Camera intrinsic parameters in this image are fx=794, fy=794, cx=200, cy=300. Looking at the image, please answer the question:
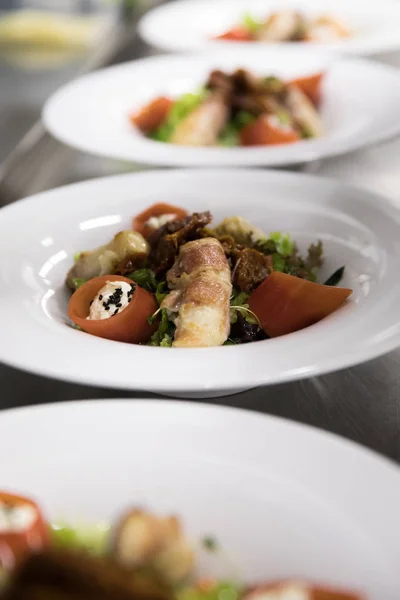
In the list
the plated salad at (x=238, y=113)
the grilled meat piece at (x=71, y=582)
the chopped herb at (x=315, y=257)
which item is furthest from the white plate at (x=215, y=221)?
the plated salad at (x=238, y=113)

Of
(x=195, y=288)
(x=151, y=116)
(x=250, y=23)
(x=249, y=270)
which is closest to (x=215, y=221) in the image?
(x=249, y=270)

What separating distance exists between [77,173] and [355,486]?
1605 millimetres

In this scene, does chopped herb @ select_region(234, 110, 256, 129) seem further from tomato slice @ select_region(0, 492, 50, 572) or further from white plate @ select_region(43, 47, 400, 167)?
tomato slice @ select_region(0, 492, 50, 572)

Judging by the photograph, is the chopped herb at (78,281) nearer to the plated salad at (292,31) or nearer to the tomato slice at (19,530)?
the tomato slice at (19,530)

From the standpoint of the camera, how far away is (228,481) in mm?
961

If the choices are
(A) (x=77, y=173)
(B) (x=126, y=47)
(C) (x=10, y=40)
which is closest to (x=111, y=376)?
(A) (x=77, y=173)

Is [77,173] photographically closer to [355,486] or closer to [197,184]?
[197,184]

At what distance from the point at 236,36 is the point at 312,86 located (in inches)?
37.8

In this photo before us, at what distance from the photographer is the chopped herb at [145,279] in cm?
158

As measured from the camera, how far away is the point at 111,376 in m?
1.17

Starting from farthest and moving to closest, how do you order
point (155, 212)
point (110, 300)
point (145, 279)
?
point (155, 212) → point (145, 279) → point (110, 300)

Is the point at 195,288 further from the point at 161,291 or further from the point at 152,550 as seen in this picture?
the point at 152,550

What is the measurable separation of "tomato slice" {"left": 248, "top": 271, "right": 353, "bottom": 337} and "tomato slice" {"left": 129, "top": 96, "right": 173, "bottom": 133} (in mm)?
1343

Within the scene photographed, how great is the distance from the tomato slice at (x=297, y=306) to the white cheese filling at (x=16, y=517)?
63 cm
